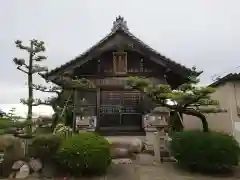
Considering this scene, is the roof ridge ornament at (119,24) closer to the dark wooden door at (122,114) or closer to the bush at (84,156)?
the dark wooden door at (122,114)

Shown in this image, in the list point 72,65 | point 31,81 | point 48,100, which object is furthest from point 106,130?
point 31,81

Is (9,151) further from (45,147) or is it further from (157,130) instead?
(157,130)

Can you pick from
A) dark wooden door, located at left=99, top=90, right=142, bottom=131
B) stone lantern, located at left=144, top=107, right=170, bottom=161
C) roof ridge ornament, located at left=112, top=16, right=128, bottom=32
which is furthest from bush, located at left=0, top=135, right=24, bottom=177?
roof ridge ornament, located at left=112, top=16, right=128, bottom=32

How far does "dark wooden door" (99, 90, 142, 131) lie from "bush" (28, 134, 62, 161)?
5.37 metres

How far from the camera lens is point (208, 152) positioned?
9.77m

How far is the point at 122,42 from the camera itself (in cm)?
1548

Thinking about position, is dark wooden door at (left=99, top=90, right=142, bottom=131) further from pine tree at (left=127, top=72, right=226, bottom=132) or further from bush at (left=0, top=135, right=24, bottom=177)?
bush at (left=0, top=135, right=24, bottom=177)

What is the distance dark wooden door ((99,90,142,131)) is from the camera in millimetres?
15764

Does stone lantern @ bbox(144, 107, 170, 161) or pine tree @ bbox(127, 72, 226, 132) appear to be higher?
pine tree @ bbox(127, 72, 226, 132)

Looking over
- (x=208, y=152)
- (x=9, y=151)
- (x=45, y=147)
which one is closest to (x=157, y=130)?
(x=208, y=152)

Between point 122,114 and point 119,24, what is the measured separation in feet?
17.2

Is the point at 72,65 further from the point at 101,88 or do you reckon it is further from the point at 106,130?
the point at 106,130

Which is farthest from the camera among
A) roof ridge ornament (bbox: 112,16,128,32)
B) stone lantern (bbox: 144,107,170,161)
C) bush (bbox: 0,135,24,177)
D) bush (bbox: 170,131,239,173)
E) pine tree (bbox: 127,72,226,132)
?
roof ridge ornament (bbox: 112,16,128,32)

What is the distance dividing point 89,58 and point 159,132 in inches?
236
